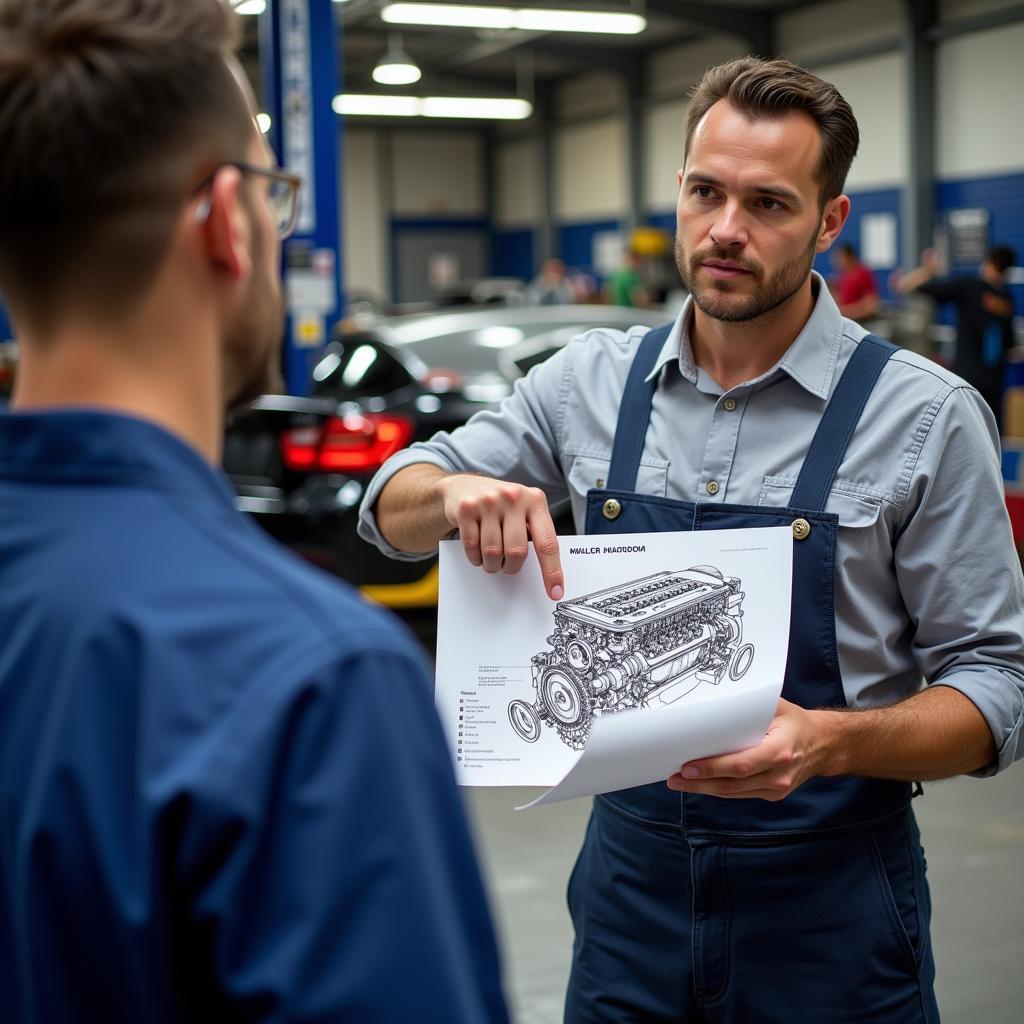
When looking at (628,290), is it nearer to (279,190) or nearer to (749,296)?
(749,296)

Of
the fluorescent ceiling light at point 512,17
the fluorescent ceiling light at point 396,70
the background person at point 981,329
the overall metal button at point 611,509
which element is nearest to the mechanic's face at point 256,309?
the overall metal button at point 611,509

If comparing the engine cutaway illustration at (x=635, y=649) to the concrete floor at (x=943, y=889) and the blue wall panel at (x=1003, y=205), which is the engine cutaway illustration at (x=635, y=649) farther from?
the blue wall panel at (x=1003, y=205)

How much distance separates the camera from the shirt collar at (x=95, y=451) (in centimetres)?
73

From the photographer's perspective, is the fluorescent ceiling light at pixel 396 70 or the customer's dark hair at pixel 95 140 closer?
the customer's dark hair at pixel 95 140

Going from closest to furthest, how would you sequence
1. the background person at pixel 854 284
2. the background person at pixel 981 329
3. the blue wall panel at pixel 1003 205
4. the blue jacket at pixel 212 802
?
the blue jacket at pixel 212 802, the background person at pixel 981 329, the background person at pixel 854 284, the blue wall panel at pixel 1003 205

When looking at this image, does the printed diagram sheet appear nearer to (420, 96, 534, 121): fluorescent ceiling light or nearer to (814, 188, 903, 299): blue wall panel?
(814, 188, 903, 299): blue wall panel

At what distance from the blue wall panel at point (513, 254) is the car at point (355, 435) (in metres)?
17.2

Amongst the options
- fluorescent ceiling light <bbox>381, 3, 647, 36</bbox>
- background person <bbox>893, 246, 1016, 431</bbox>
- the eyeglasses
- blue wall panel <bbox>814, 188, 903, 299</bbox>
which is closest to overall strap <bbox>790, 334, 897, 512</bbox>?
the eyeglasses

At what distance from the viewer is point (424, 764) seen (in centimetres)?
69

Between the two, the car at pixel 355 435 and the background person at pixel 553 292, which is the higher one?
the background person at pixel 553 292

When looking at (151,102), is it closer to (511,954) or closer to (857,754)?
(857,754)

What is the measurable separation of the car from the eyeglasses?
12.4 feet

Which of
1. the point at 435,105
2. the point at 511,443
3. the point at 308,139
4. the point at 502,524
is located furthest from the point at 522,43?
the point at 502,524

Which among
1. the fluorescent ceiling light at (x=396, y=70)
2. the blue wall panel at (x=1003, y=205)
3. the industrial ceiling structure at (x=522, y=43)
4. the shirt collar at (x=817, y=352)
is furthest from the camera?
the industrial ceiling structure at (x=522, y=43)
